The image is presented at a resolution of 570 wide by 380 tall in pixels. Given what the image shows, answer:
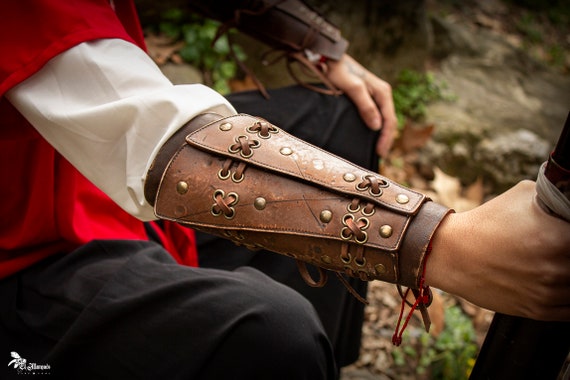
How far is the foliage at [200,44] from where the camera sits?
289cm

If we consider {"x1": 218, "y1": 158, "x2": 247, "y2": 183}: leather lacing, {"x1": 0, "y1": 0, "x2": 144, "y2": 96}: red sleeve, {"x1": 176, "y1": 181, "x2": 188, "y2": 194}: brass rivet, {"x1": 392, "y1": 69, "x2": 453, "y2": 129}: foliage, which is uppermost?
{"x1": 0, "y1": 0, "x2": 144, "y2": 96}: red sleeve

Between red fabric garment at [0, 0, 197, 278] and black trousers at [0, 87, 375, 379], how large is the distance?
67mm

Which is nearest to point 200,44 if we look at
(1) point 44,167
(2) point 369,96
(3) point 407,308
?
(2) point 369,96

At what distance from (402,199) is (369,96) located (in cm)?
92

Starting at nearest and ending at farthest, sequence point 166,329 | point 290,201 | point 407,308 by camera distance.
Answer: point 290,201 → point 166,329 → point 407,308

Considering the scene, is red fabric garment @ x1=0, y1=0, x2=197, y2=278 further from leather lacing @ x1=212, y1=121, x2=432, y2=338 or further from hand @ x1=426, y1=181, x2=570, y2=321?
hand @ x1=426, y1=181, x2=570, y2=321

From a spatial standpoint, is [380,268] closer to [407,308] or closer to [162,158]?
[162,158]

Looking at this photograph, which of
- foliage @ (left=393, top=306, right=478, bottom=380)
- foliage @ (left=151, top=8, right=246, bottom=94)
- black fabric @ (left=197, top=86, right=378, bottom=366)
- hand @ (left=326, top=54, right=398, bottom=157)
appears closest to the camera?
black fabric @ (left=197, top=86, right=378, bottom=366)

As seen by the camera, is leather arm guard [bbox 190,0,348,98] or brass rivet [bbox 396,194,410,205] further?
leather arm guard [bbox 190,0,348,98]

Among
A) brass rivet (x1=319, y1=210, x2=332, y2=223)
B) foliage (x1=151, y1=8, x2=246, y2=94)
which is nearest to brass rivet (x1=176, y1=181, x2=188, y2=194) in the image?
brass rivet (x1=319, y1=210, x2=332, y2=223)

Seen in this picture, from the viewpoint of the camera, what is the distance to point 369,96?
169 cm

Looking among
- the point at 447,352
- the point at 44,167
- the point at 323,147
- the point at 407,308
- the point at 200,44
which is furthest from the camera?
the point at 200,44

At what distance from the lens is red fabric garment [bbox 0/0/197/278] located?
2.85 ft

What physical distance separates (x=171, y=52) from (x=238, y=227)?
220cm
